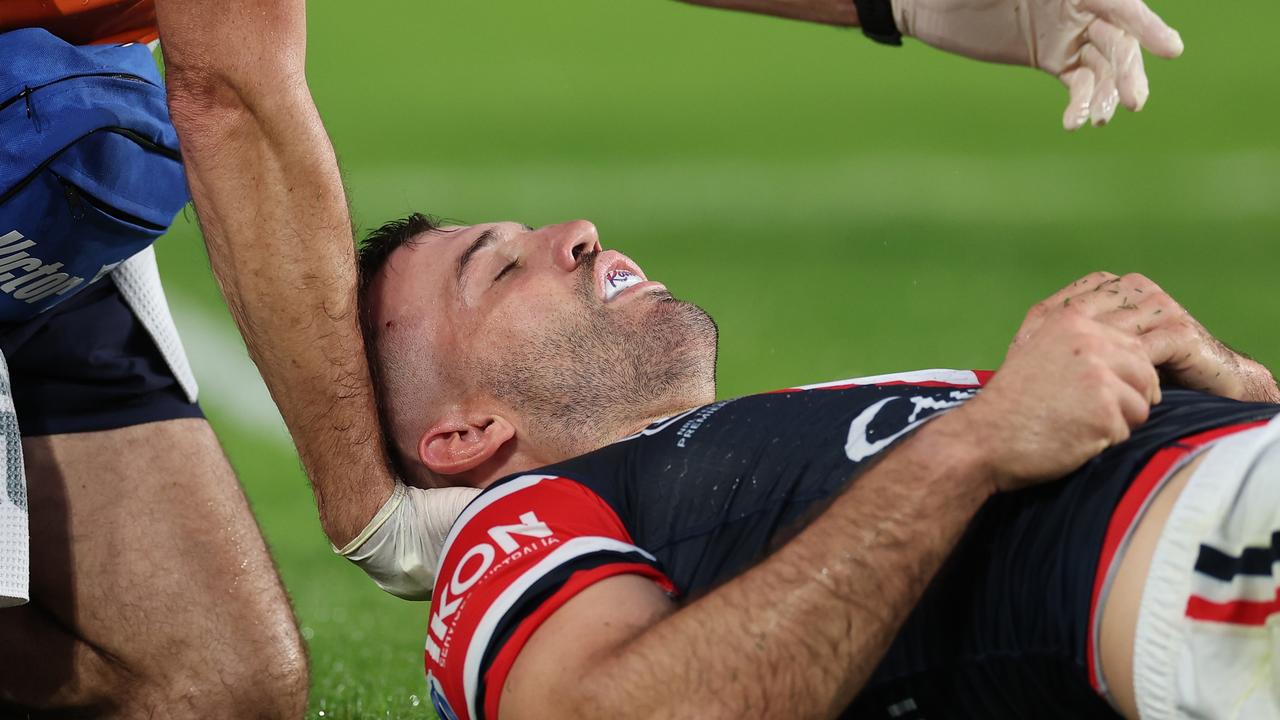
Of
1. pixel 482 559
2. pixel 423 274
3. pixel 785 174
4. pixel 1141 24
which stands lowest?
pixel 785 174

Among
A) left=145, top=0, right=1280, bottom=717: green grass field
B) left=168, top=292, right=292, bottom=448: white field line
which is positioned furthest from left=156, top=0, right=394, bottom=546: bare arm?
left=168, top=292, right=292, bottom=448: white field line

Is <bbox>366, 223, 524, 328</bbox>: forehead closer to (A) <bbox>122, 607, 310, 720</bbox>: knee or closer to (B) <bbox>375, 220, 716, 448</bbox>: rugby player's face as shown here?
(B) <bbox>375, 220, 716, 448</bbox>: rugby player's face

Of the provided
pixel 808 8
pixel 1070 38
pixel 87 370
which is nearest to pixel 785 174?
pixel 808 8

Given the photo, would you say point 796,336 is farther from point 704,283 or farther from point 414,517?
point 414,517

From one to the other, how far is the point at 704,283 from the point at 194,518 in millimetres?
4047

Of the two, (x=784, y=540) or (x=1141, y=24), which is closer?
(x=784, y=540)

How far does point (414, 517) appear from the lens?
2713mm

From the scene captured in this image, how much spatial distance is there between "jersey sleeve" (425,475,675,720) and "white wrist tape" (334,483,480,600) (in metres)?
0.43

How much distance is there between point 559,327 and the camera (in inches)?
104

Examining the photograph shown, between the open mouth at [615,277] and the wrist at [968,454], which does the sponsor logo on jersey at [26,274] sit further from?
the wrist at [968,454]

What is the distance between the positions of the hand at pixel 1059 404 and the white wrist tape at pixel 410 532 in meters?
1.09

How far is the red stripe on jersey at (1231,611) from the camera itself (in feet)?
5.85

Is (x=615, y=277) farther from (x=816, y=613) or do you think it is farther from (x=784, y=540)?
(x=816, y=613)

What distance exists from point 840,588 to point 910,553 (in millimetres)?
105
